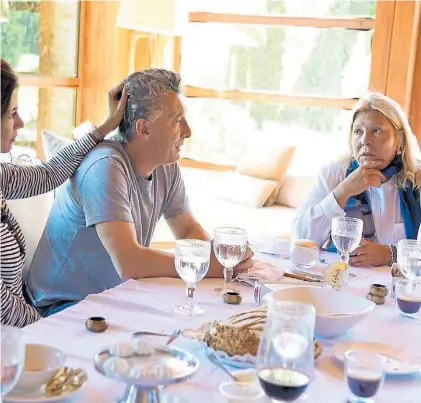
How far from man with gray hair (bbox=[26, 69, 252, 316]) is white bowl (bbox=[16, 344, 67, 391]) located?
A: 2.47 ft

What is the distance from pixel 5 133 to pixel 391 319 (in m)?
1.04

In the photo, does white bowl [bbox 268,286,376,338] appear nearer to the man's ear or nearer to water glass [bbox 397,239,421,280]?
water glass [bbox 397,239,421,280]

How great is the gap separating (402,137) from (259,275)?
1041mm

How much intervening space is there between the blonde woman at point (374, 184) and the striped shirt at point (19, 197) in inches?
33.4

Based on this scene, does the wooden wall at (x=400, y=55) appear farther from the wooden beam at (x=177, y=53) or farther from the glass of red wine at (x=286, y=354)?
the glass of red wine at (x=286, y=354)

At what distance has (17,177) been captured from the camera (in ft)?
6.22

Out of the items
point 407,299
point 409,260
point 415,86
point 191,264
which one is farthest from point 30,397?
point 415,86

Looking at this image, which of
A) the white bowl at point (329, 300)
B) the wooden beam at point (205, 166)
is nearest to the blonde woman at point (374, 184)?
the white bowl at point (329, 300)

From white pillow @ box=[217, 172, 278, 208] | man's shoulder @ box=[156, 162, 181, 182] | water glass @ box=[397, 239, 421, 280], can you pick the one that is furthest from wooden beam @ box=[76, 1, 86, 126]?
water glass @ box=[397, 239, 421, 280]

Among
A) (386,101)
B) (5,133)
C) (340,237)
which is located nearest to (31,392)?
(5,133)

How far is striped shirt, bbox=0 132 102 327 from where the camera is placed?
1.70 m

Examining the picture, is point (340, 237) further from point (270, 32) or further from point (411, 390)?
point (270, 32)

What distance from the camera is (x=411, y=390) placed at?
116 centimetres

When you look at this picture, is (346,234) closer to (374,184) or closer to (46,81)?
(374,184)
